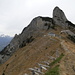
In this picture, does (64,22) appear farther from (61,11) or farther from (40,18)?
(40,18)

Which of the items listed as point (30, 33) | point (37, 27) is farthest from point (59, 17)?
point (30, 33)

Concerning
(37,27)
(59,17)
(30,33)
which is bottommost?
(30,33)

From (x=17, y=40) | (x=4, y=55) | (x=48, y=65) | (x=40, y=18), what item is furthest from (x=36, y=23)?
(x=48, y=65)

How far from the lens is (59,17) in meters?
114

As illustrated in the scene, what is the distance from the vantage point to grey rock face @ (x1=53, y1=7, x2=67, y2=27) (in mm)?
110600

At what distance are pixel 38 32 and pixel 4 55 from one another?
2788 centimetres

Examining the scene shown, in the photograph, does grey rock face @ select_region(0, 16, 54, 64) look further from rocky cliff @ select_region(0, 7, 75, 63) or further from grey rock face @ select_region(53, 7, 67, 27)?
grey rock face @ select_region(53, 7, 67, 27)

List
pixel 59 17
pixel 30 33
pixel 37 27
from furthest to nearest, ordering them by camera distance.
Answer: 1. pixel 59 17
2. pixel 30 33
3. pixel 37 27

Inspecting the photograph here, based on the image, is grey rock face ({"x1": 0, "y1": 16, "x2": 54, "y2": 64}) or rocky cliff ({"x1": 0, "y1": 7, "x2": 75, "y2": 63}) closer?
rocky cliff ({"x1": 0, "y1": 7, "x2": 75, "y2": 63})

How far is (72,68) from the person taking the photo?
33688mm

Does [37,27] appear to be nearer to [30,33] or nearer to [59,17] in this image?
[30,33]

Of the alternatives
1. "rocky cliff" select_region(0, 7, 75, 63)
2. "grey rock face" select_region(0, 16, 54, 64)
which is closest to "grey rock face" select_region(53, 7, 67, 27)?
"rocky cliff" select_region(0, 7, 75, 63)

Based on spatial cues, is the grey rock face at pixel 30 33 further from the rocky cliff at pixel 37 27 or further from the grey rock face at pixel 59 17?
the grey rock face at pixel 59 17

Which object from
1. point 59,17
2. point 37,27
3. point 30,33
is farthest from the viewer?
point 59,17
